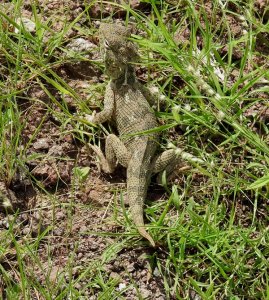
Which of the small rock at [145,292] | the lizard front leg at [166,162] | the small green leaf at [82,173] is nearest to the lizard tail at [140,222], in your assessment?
the small rock at [145,292]

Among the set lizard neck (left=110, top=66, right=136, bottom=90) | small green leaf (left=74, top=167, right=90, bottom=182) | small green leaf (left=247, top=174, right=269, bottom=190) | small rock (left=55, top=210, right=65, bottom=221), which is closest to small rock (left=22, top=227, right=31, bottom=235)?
small rock (left=55, top=210, right=65, bottom=221)

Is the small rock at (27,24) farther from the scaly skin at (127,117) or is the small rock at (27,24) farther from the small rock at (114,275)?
the small rock at (114,275)

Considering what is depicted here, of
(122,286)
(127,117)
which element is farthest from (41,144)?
(122,286)

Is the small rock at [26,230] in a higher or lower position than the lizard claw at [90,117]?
lower

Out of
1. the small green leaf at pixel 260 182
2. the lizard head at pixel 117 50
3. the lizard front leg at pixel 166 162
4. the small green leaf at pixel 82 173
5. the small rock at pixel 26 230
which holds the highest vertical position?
the lizard head at pixel 117 50

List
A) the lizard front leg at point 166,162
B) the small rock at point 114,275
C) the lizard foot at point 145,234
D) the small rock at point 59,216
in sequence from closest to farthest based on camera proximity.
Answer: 1. the lizard foot at point 145,234
2. the small rock at point 114,275
3. the small rock at point 59,216
4. the lizard front leg at point 166,162

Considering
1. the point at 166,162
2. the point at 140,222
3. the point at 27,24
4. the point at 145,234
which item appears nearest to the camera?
the point at 145,234

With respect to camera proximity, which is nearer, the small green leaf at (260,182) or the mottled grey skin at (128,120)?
the small green leaf at (260,182)

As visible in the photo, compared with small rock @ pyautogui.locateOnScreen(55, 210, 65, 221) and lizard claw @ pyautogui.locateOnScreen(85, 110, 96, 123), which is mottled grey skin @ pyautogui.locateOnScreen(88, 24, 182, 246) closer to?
lizard claw @ pyautogui.locateOnScreen(85, 110, 96, 123)

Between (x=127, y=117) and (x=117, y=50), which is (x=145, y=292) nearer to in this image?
(x=127, y=117)
